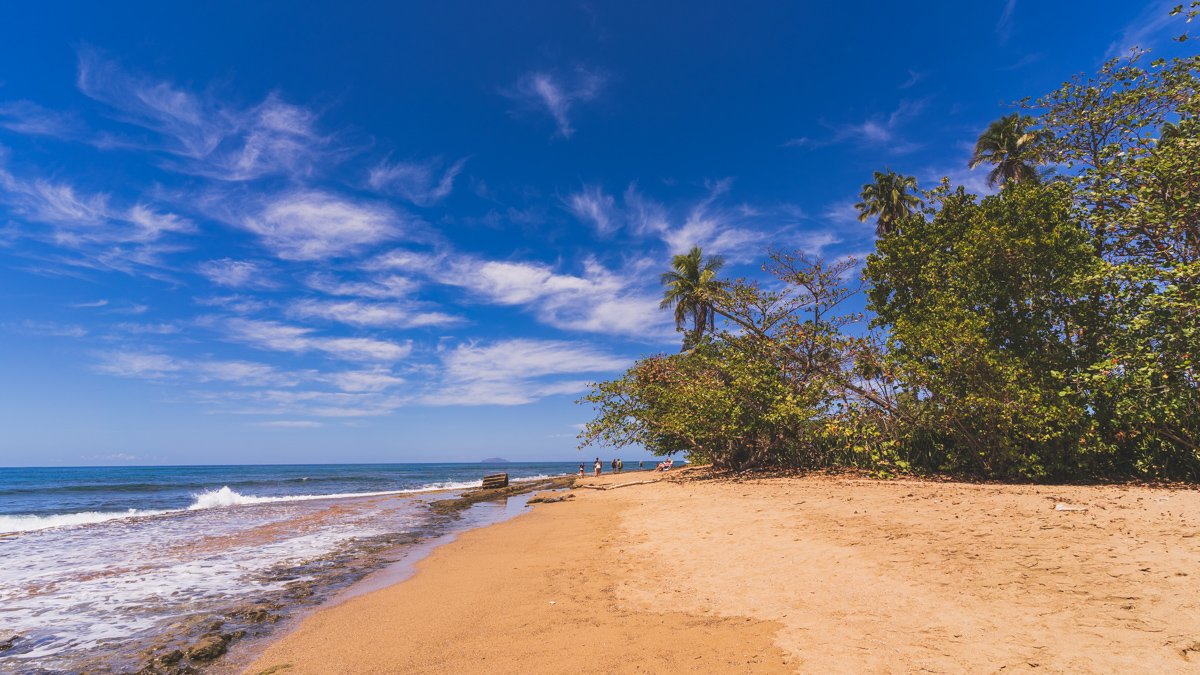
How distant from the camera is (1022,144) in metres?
26.2

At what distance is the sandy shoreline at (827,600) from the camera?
4.49 meters

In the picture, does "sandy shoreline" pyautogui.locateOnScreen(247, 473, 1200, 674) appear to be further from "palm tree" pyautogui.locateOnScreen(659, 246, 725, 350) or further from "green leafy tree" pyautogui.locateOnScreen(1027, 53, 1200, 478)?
"palm tree" pyautogui.locateOnScreen(659, 246, 725, 350)

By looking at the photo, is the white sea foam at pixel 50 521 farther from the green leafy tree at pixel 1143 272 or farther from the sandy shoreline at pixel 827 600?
the green leafy tree at pixel 1143 272

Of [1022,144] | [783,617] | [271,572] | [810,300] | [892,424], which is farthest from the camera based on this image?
[1022,144]

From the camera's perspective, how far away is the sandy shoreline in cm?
449

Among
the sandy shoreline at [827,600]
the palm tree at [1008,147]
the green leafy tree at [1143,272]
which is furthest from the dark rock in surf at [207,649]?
→ the palm tree at [1008,147]

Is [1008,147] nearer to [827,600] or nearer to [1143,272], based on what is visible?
[1143,272]

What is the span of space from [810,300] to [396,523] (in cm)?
1812

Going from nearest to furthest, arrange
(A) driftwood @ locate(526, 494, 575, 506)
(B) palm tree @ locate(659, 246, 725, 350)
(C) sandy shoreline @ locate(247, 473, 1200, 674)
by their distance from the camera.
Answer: (C) sandy shoreline @ locate(247, 473, 1200, 674)
(A) driftwood @ locate(526, 494, 575, 506)
(B) palm tree @ locate(659, 246, 725, 350)

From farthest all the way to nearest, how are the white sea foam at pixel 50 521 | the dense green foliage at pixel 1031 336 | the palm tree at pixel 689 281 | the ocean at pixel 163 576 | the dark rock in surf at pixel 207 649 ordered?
the palm tree at pixel 689 281, the white sea foam at pixel 50 521, the dense green foliage at pixel 1031 336, the ocean at pixel 163 576, the dark rock in surf at pixel 207 649

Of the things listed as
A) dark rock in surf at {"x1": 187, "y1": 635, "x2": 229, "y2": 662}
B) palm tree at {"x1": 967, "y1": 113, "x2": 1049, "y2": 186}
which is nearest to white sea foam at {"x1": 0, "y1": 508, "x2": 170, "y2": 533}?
dark rock in surf at {"x1": 187, "y1": 635, "x2": 229, "y2": 662}

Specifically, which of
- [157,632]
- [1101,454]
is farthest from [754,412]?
[157,632]

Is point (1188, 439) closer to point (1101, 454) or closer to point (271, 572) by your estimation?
point (1101, 454)

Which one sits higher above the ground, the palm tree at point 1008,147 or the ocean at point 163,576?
the palm tree at point 1008,147
